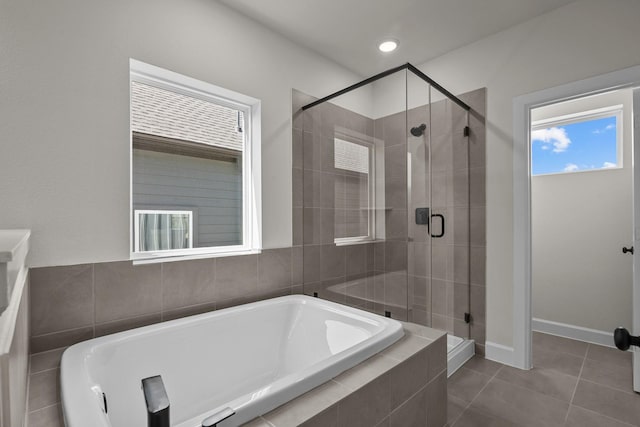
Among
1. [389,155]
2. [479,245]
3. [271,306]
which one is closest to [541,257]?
[479,245]

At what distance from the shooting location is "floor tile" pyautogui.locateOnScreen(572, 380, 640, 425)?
1757 mm

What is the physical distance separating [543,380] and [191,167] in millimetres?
2779

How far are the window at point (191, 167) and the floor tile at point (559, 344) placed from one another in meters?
2.64

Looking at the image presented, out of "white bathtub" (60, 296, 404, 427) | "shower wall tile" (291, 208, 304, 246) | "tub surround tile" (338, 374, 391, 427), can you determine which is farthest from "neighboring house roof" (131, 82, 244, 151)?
"tub surround tile" (338, 374, 391, 427)

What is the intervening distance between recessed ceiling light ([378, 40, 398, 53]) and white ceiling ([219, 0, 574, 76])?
0.15 ft

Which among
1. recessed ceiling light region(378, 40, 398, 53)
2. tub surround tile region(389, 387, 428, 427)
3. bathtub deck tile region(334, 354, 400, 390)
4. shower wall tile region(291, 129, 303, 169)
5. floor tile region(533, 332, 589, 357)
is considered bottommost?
floor tile region(533, 332, 589, 357)

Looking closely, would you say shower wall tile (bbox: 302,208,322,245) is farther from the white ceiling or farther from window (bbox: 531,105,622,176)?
window (bbox: 531,105,622,176)

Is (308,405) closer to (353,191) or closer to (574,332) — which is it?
(353,191)

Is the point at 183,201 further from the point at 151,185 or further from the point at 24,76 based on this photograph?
the point at 24,76

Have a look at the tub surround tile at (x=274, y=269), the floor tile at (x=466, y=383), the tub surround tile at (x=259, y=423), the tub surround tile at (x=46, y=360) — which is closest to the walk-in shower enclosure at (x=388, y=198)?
the tub surround tile at (x=274, y=269)

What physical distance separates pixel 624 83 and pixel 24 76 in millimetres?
3244

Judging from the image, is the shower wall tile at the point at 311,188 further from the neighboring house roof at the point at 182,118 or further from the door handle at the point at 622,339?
the door handle at the point at 622,339

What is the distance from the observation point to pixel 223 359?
1733mm

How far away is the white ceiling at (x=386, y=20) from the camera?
2092 millimetres
